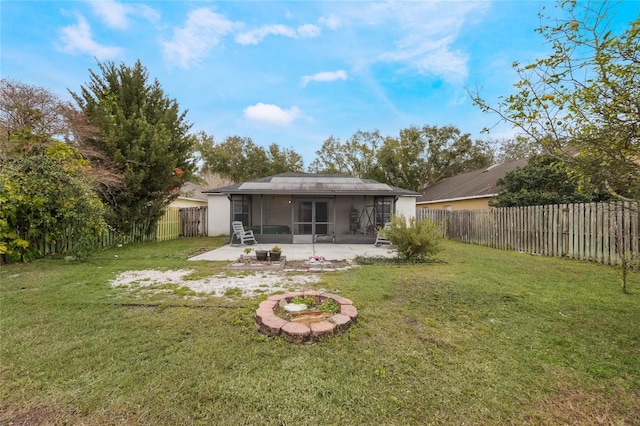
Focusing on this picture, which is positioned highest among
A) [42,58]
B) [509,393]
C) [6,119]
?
[42,58]

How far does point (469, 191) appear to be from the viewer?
55.4 feet

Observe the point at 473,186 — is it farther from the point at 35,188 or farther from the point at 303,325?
the point at 35,188

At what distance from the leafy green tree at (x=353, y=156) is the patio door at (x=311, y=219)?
45.2 ft

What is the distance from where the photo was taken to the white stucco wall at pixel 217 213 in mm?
14953

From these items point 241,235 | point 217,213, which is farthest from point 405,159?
point 241,235

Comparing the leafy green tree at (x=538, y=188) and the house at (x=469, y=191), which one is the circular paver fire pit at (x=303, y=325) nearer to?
the leafy green tree at (x=538, y=188)

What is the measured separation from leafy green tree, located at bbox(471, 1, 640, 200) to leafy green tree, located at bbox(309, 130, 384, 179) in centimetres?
2286

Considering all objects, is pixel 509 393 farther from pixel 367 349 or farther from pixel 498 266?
pixel 498 266

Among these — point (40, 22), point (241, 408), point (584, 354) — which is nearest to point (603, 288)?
point (584, 354)

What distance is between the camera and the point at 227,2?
7227 millimetres

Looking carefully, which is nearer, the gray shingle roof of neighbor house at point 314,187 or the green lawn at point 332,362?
the green lawn at point 332,362

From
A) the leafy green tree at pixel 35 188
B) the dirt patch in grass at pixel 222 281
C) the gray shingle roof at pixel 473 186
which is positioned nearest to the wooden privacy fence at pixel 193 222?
the leafy green tree at pixel 35 188

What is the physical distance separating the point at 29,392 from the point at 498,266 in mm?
7594

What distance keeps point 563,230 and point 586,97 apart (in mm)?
7401
